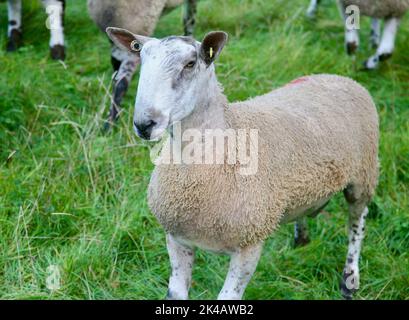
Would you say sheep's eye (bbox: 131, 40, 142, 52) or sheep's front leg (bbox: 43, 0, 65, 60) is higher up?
sheep's eye (bbox: 131, 40, 142, 52)

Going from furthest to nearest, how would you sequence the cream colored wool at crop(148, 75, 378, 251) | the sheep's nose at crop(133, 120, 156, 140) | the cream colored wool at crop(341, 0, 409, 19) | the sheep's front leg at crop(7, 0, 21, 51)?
the sheep's front leg at crop(7, 0, 21, 51) → the cream colored wool at crop(341, 0, 409, 19) → the cream colored wool at crop(148, 75, 378, 251) → the sheep's nose at crop(133, 120, 156, 140)

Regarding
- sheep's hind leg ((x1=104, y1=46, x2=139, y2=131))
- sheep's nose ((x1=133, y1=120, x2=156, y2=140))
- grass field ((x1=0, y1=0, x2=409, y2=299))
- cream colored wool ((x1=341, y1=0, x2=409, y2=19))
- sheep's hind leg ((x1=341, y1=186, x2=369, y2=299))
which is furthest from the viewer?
cream colored wool ((x1=341, y1=0, x2=409, y2=19))

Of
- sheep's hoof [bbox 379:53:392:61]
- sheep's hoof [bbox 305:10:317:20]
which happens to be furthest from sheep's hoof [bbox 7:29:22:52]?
sheep's hoof [bbox 379:53:392:61]

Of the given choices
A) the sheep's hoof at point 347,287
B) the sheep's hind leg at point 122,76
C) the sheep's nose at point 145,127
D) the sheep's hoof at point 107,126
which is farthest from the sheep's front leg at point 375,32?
the sheep's nose at point 145,127

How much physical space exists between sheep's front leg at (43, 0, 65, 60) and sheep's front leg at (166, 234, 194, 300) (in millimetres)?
3552

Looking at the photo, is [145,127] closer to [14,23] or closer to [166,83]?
[166,83]

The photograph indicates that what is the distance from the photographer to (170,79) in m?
3.10

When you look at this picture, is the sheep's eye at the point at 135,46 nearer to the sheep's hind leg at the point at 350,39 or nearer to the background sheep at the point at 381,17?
the background sheep at the point at 381,17

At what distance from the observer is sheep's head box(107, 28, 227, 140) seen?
303 cm

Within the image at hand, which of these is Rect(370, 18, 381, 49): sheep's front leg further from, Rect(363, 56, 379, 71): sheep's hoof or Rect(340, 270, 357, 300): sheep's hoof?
Rect(340, 270, 357, 300): sheep's hoof

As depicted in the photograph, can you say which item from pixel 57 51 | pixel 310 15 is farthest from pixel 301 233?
pixel 310 15

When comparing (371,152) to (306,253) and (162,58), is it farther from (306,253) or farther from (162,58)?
(162,58)

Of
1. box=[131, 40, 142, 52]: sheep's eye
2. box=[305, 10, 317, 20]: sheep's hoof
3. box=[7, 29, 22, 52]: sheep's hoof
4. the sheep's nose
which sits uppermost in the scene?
box=[131, 40, 142, 52]: sheep's eye
